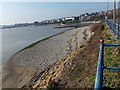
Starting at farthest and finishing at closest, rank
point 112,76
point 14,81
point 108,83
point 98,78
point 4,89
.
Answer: point 14,81
point 4,89
point 112,76
point 108,83
point 98,78

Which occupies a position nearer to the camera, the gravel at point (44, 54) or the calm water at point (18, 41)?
the gravel at point (44, 54)

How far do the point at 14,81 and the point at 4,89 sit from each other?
123 cm

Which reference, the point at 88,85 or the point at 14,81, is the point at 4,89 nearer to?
the point at 14,81

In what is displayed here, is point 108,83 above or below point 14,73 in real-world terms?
above

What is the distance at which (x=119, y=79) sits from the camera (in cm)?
429

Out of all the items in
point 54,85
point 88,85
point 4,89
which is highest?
point 88,85

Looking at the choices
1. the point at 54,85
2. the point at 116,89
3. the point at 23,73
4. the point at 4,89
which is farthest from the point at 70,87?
the point at 23,73

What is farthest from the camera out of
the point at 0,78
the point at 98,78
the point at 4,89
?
the point at 0,78

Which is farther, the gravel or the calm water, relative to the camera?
the calm water

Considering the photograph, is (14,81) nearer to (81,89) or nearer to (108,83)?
(81,89)

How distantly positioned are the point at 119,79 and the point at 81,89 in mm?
1232

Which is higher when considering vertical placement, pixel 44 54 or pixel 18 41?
pixel 44 54

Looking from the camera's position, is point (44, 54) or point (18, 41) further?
point (18, 41)

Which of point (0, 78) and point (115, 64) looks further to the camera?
point (0, 78)
